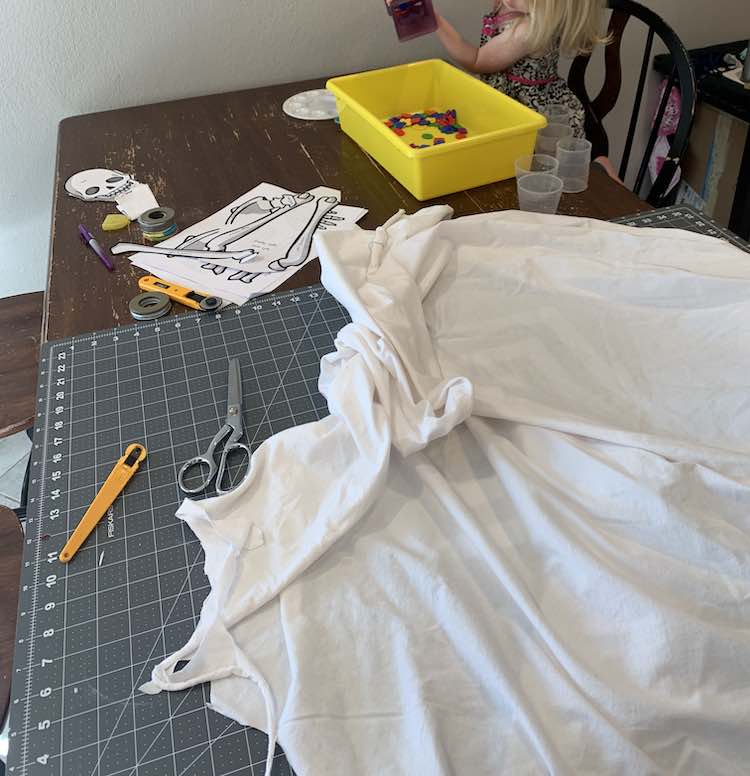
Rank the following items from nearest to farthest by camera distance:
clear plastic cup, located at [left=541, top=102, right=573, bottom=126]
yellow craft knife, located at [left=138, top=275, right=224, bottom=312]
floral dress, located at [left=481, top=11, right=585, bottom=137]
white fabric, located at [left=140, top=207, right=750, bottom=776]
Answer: white fabric, located at [left=140, top=207, right=750, bottom=776]
yellow craft knife, located at [left=138, top=275, right=224, bottom=312]
clear plastic cup, located at [left=541, top=102, right=573, bottom=126]
floral dress, located at [left=481, top=11, right=585, bottom=137]

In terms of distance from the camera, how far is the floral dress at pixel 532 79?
138 cm

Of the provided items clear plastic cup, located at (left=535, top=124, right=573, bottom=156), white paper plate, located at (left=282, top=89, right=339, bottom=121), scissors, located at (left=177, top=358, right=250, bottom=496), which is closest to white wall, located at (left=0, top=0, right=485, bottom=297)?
white paper plate, located at (left=282, top=89, right=339, bottom=121)

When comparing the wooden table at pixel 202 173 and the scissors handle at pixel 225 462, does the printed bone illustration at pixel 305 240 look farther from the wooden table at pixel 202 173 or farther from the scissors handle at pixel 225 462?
the scissors handle at pixel 225 462

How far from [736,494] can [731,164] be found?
4.88ft

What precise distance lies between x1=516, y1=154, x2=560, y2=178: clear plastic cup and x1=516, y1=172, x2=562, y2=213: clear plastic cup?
0.02m

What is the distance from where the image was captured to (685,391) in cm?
67

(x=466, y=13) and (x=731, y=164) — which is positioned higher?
(x=466, y=13)

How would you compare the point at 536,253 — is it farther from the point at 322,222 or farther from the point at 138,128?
the point at 138,128

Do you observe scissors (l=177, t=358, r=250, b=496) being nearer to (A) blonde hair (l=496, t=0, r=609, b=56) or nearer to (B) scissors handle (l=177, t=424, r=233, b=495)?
(B) scissors handle (l=177, t=424, r=233, b=495)

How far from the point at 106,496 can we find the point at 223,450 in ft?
0.40

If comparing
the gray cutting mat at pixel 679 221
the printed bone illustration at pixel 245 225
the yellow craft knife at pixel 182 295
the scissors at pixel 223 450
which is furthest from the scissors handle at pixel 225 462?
the gray cutting mat at pixel 679 221

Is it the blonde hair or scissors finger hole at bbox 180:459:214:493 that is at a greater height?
the blonde hair

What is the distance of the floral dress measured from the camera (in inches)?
54.5

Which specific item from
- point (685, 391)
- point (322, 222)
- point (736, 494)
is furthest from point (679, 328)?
point (322, 222)
